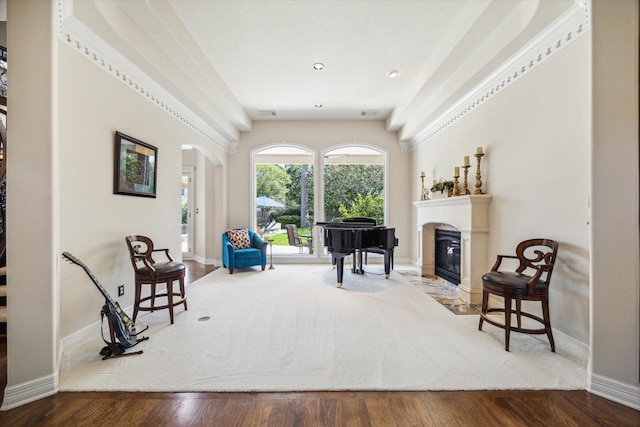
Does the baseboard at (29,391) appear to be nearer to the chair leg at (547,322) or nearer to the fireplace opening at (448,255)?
the chair leg at (547,322)

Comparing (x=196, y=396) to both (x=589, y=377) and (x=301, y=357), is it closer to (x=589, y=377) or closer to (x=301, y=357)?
(x=301, y=357)

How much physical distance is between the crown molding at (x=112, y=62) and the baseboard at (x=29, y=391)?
7.77 feet

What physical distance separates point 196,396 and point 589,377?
2552 millimetres

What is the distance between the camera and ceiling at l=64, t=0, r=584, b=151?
7.84 ft

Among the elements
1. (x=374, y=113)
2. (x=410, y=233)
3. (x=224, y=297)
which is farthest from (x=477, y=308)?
(x=374, y=113)

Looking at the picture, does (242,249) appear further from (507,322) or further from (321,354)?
(507,322)

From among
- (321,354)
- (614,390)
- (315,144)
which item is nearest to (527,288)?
(614,390)

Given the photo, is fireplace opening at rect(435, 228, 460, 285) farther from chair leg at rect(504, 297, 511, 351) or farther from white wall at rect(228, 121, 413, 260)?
chair leg at rect(504, 297, 511, 351)

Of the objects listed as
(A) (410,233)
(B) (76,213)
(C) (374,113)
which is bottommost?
(A) (410,233)

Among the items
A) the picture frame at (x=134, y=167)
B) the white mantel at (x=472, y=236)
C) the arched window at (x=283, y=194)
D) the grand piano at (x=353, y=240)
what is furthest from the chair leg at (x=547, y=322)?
the arched window at (x=283, y=194)

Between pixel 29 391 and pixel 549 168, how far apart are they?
424 centimetres

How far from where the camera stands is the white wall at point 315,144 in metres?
5.98

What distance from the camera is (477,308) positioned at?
3.19m

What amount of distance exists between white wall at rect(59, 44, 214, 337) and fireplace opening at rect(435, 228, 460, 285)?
4265 millimetres
